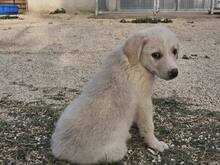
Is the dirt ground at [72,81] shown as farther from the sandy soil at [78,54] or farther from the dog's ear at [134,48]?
the dog's ear at [134,48]

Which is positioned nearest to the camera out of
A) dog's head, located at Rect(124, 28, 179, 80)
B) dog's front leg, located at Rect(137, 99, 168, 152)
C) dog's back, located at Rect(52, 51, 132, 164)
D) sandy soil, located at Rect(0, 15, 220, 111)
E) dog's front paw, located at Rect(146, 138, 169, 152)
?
dog's back, located at Rect(52, 51, 132, 164)

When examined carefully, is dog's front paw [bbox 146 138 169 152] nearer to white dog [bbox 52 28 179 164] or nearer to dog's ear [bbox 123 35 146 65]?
white dog [bbox 52 28 179 164]

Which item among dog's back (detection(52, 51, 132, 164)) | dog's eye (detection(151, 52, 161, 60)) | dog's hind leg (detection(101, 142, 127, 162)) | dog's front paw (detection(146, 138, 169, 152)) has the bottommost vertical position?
dog's front paw (detection(146, 138, 169, 152))

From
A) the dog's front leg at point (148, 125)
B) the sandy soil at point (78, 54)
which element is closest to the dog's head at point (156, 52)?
the dog's front leg at point (148, 125)

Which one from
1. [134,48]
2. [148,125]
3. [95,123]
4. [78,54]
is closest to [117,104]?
[95,123]

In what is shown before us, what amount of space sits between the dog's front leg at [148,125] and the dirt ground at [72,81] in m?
0.09

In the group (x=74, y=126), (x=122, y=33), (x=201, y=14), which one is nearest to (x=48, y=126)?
(x=74, y=126)

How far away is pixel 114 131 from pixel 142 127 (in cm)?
35

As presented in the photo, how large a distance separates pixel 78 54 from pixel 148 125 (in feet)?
13.1

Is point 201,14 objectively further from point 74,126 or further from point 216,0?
point 74,126

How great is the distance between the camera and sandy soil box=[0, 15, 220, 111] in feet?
17.3

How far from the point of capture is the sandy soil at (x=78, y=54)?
5277mm

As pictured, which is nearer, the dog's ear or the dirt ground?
the dog's ear

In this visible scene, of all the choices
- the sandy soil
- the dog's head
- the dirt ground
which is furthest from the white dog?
the sandy soil
